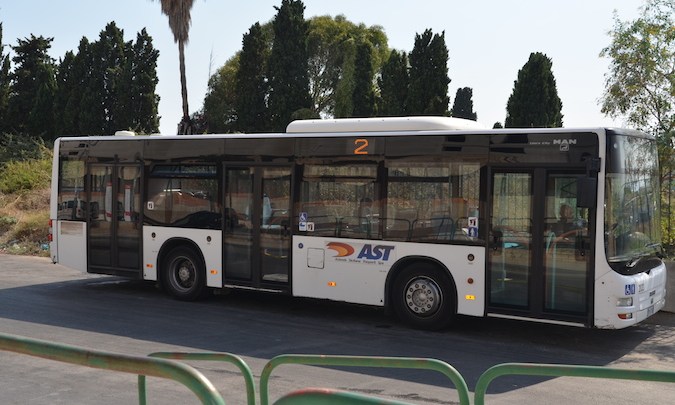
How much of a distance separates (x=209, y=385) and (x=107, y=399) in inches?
187

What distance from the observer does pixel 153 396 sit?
7.64 metres

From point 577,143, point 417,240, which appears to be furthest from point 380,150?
point 577,143

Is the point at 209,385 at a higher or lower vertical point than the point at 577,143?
lower

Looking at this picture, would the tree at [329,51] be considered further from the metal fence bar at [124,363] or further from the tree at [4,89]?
the metal fence bar at [124,363]

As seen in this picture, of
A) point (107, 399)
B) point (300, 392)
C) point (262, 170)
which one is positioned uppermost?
point (262, 170)

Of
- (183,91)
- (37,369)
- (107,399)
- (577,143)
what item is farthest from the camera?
(183,91)

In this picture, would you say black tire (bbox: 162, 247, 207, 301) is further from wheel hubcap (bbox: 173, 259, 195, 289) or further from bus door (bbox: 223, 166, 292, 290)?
bus door (bbox: 223, 166, 292, 290)

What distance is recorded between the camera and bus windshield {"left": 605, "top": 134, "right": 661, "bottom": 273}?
10.1 m

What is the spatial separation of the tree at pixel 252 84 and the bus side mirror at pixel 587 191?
1466 inches

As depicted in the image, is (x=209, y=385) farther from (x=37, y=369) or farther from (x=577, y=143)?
(x=577, y=143)

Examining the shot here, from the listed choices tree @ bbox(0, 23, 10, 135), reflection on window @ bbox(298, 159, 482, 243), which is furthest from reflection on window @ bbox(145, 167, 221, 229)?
tree @ bbox(0, 23, 10, 135)

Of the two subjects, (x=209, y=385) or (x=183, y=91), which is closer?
(x=209, y=385)

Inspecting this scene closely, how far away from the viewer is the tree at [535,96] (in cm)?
3962

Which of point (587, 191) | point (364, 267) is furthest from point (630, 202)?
point (364, 267)
